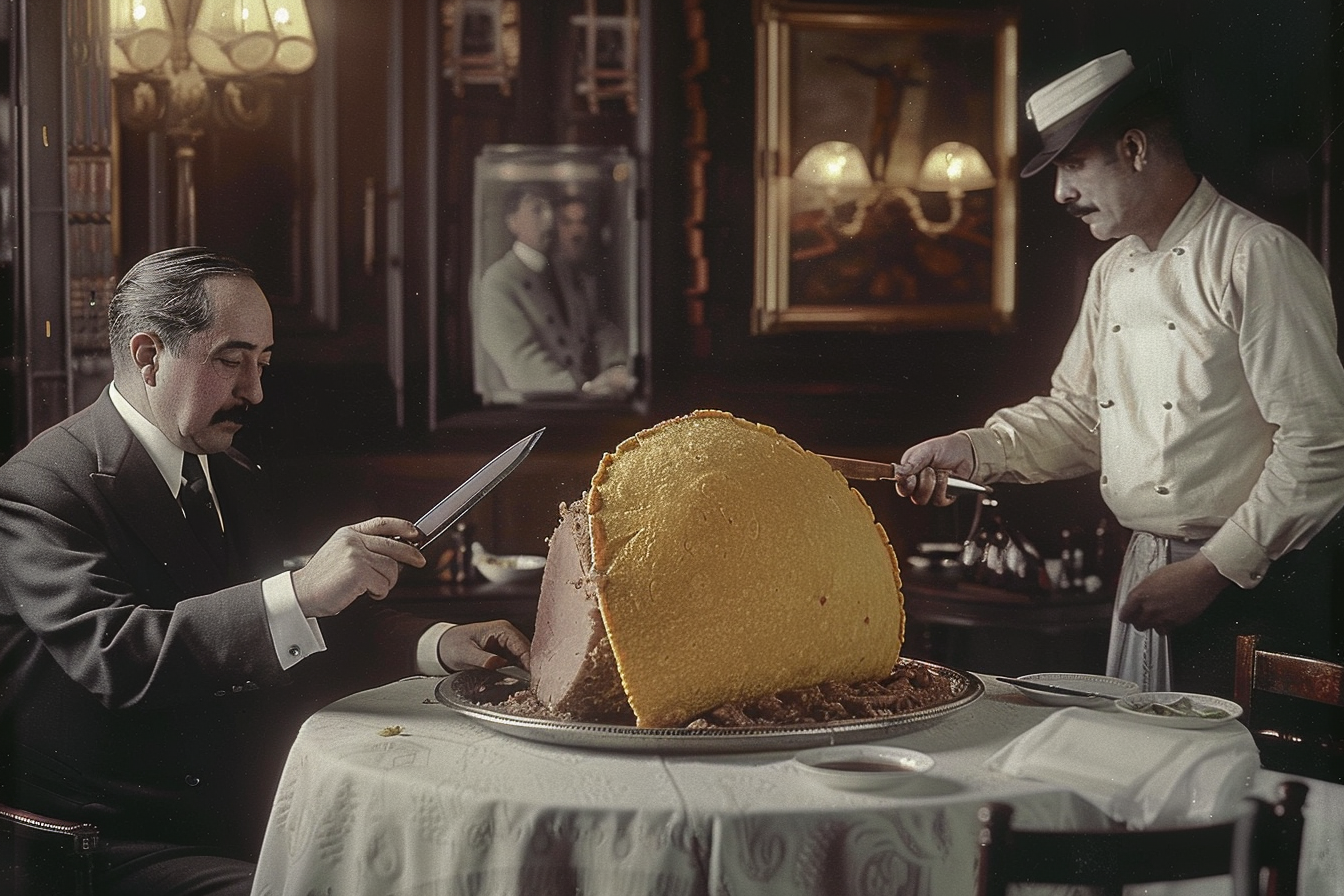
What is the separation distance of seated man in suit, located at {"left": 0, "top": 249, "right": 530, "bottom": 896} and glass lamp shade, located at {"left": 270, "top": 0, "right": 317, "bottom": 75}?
2.69 ft

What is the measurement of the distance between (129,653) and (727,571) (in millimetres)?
977

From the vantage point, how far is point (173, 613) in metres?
2.06

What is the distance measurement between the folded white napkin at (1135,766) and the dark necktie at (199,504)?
1.45m

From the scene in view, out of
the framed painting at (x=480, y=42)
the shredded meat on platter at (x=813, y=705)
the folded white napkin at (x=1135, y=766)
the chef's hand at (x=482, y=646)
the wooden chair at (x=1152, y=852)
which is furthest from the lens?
the framed painting at (x=480, y=42)

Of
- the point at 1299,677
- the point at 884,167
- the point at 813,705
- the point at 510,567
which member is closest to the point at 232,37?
the point at 510,567

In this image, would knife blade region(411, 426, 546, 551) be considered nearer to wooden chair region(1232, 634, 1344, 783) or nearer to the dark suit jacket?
the dark suit jacket

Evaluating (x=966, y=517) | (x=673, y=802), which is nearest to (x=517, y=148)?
(x=966, y=517)

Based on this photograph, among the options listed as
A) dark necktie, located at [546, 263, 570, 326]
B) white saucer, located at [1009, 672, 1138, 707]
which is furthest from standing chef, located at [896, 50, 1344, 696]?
dark necktie, located at [546, 263, 570, 326]

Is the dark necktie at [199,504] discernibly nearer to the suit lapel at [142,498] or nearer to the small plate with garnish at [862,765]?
the suit lapel at [142,498]

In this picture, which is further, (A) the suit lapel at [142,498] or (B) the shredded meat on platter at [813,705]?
(A) the suit lapel at [142,498]

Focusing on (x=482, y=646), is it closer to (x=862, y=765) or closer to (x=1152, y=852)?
(x=862, y=765)

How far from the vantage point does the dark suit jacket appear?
2.04 m

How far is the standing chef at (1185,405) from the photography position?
2.54 metres

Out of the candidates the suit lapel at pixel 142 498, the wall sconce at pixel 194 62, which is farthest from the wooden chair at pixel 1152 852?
the wall sconce at pixel 194 62
